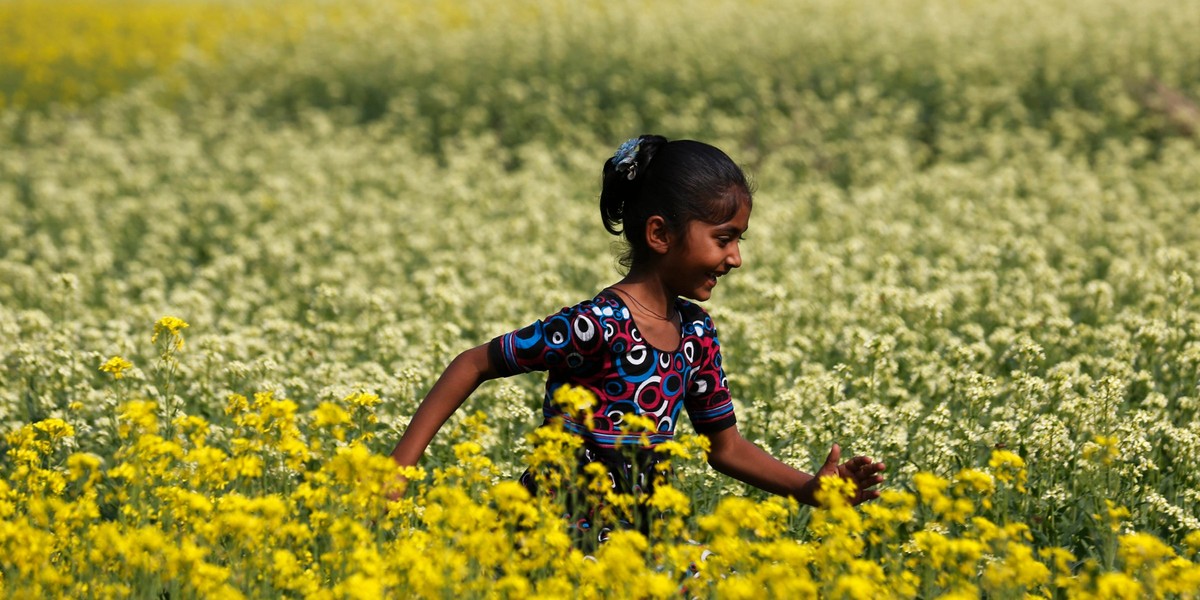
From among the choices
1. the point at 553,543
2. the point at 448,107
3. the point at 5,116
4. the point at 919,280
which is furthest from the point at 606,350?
the point at 5,116

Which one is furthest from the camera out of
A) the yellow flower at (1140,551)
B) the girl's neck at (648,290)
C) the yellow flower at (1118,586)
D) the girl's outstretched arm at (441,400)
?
the girl's neck at (648,290)

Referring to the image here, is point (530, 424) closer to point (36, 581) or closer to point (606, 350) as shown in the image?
point (606, 350)

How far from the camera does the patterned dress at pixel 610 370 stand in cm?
440

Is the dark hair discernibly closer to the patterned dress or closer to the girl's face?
the girl's face

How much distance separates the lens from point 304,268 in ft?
31.0

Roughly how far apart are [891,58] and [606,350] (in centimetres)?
1354

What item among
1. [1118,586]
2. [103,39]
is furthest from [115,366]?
[103,39]

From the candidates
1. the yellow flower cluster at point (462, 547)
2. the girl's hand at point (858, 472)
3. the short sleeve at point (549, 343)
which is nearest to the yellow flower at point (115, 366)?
the yellow flower cluster at point (462, 547)

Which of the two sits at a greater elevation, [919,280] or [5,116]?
[5,116]

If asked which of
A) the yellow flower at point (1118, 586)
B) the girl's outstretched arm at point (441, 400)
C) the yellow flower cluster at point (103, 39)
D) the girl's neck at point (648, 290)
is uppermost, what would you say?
the yellow flower cluster at point (103, 39)

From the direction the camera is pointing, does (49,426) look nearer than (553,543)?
No

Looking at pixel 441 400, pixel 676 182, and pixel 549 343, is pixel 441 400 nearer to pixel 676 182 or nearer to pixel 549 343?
pixel 549 343

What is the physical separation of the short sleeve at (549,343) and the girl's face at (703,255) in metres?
0.31

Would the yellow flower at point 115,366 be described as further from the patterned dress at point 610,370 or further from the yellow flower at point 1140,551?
the yellow flower at point 1140,551
